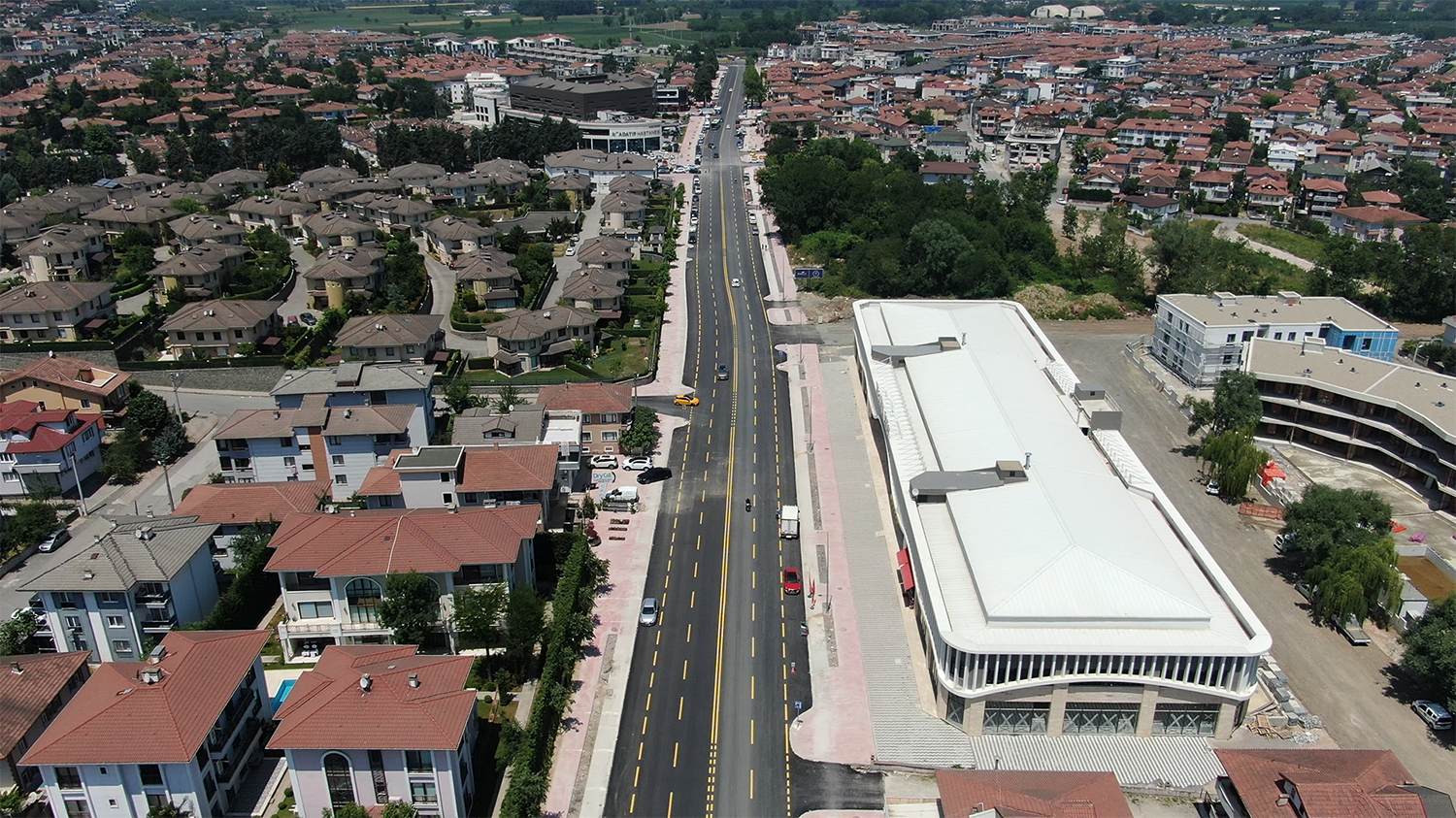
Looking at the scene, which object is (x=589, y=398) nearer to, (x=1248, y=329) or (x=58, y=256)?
(x=1248, y=329)

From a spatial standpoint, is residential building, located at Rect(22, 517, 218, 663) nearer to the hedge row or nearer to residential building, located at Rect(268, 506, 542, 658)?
residential building, located at Rect(268, 506, 542, 658)

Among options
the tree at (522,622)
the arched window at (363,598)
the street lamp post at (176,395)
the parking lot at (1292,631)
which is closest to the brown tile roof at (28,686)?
the arched window at (363,598)

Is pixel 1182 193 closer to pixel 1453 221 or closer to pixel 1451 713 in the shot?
pixel 1453 221

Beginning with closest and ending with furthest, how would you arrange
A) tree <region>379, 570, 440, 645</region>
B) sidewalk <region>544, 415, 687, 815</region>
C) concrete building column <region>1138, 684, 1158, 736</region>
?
sidewalk <region>544, 415, 687, 815</region>
concrete building column <region>1138, 684, 1158, 736</region>
tree <region>379, 570, 440, 645</region>

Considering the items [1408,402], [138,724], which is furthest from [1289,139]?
[138,724]

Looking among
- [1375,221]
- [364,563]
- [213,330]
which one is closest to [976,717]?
[364,563]

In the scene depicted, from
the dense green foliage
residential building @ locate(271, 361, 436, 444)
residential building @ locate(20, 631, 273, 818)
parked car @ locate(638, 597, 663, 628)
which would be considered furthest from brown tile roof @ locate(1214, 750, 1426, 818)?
the dense green foliage
